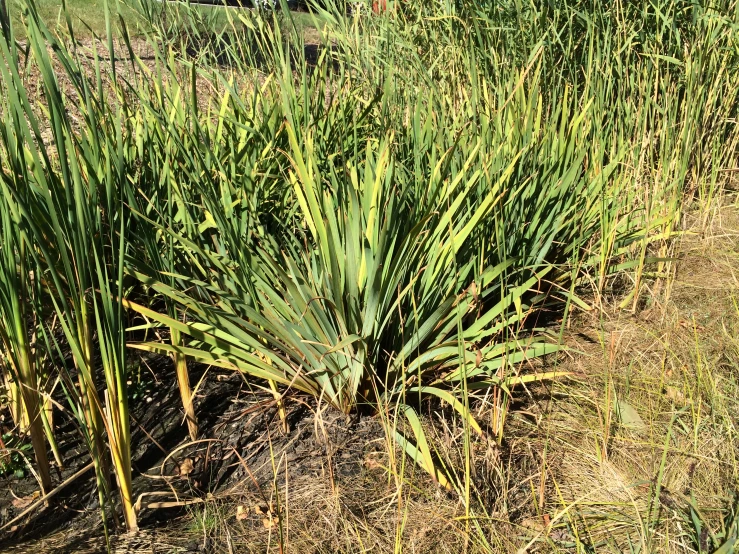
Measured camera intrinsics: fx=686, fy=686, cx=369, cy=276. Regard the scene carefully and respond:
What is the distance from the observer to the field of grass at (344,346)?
1.41 metres

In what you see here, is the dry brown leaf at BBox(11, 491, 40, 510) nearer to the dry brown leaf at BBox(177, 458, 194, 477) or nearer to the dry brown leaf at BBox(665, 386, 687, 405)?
the dry brown leaf at BBox(177, 458, 194, 477)

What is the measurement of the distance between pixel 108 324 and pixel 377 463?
0.74m

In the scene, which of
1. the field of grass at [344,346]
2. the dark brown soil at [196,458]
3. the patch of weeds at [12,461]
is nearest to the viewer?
the field of grass at [344,346]

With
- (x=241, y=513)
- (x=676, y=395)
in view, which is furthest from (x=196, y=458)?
(x=676, y=395)

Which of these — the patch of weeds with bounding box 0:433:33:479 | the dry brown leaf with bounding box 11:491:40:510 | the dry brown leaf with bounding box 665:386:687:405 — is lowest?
the dry brown leaf with bounding box 665:386:687:405

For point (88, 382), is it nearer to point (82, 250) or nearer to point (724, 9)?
point (82, 250)

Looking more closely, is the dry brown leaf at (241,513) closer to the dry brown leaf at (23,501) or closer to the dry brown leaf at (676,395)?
the dry brown leaf at (23,501)

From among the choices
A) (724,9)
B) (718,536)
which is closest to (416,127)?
(718,536)

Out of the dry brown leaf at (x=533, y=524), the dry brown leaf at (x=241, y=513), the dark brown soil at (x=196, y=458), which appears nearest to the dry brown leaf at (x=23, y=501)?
the dark brown soil at (x=196, y=458)

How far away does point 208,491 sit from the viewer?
162cm

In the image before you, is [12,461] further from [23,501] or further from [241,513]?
[241,513]

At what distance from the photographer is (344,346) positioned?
165cm

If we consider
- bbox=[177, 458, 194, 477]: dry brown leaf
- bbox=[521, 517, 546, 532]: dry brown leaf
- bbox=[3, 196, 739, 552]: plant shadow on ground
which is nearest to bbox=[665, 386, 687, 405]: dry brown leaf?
bbox=[3, 196, 739, 552]: plant shadow on ground

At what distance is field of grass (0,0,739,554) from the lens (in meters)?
1.41
